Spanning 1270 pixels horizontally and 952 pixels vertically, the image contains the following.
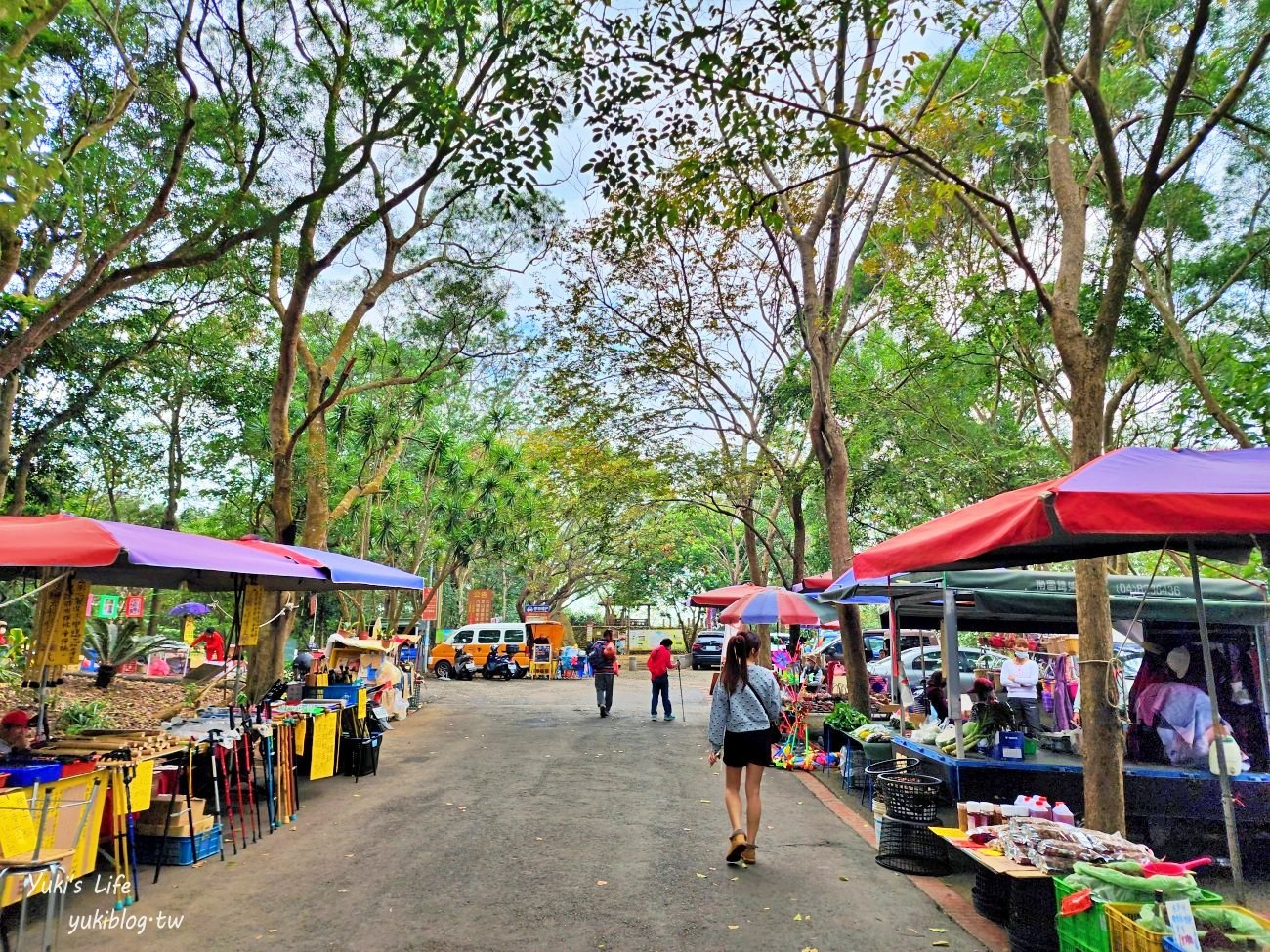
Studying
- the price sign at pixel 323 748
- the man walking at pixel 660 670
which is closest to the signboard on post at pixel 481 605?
the man walking at pixel 660 670

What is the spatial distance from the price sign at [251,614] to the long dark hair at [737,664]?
204 inches

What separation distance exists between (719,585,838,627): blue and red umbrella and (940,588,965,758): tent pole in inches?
176

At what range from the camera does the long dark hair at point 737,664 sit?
608 cm

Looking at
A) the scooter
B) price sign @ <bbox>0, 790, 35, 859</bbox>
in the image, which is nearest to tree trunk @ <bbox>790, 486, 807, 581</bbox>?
the scooter

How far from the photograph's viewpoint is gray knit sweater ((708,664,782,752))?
6.00 m

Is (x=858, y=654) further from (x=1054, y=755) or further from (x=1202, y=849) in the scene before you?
(x=1202, y=849)

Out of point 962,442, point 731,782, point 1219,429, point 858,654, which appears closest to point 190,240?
point 731,782

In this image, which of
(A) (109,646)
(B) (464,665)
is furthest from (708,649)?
(A) (109,646)

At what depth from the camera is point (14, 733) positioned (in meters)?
5.65

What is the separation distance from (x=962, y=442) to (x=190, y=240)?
45.8ft

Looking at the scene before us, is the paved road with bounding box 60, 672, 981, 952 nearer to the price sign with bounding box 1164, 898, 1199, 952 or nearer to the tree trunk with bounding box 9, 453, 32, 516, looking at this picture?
the price sign with bounding box 1164, 898, 1199, 952

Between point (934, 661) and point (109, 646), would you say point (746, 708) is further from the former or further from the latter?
point (109, 646)

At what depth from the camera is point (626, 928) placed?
15.2 ft

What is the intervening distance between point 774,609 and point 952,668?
191 inches
